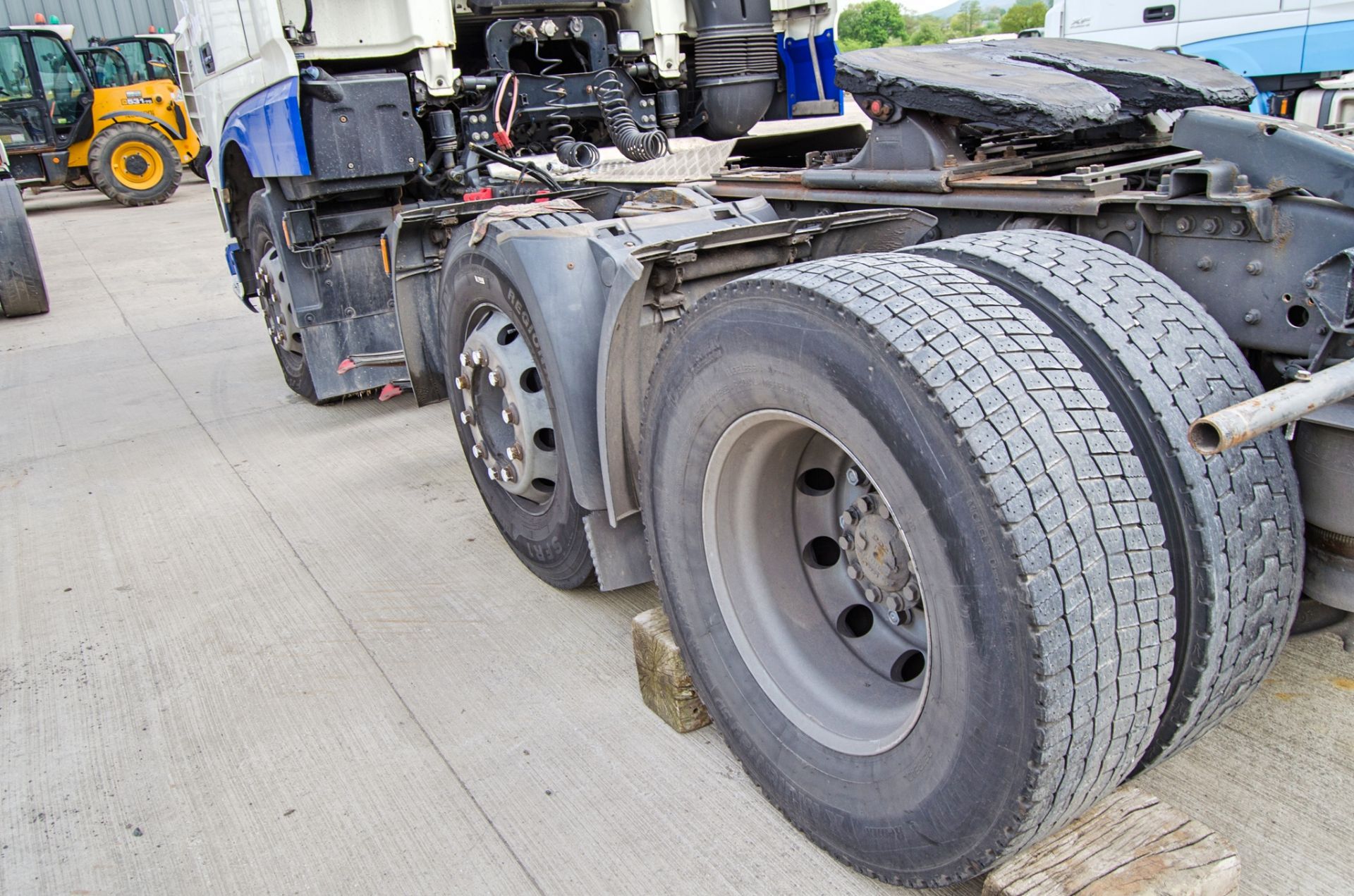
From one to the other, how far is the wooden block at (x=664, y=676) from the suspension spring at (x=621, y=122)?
3002 mm

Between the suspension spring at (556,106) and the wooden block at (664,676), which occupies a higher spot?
the suspension spring at (556,106)

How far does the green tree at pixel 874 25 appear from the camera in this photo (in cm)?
2941

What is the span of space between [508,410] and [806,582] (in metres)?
1.19

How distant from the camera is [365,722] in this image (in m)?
2.81

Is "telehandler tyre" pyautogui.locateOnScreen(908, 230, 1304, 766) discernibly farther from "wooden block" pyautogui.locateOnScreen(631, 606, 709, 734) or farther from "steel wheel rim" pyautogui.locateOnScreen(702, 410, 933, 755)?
"wooden block" pyautogui.locateOnScreen(631, 606, 709, 734)

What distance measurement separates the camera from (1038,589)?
1.50 m

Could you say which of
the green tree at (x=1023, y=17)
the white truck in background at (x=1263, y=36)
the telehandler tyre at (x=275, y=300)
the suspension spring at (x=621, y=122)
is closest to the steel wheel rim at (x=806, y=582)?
the suspension spring at (x=621, y=122)

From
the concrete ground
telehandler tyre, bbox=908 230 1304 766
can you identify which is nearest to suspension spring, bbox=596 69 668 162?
the concrete ground

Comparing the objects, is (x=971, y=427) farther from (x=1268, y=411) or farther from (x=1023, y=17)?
(x=1023, y=17)

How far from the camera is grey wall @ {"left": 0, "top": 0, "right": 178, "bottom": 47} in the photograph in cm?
2506

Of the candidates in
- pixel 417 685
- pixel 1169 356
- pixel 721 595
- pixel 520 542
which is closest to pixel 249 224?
pixel 520 542

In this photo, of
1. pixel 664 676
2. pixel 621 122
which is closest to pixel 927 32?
pixel 621 122

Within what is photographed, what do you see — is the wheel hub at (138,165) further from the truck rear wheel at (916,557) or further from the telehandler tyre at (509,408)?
the truck rear wheel at (916,557)

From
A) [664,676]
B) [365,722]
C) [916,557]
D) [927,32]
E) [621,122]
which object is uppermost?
[927,32]
